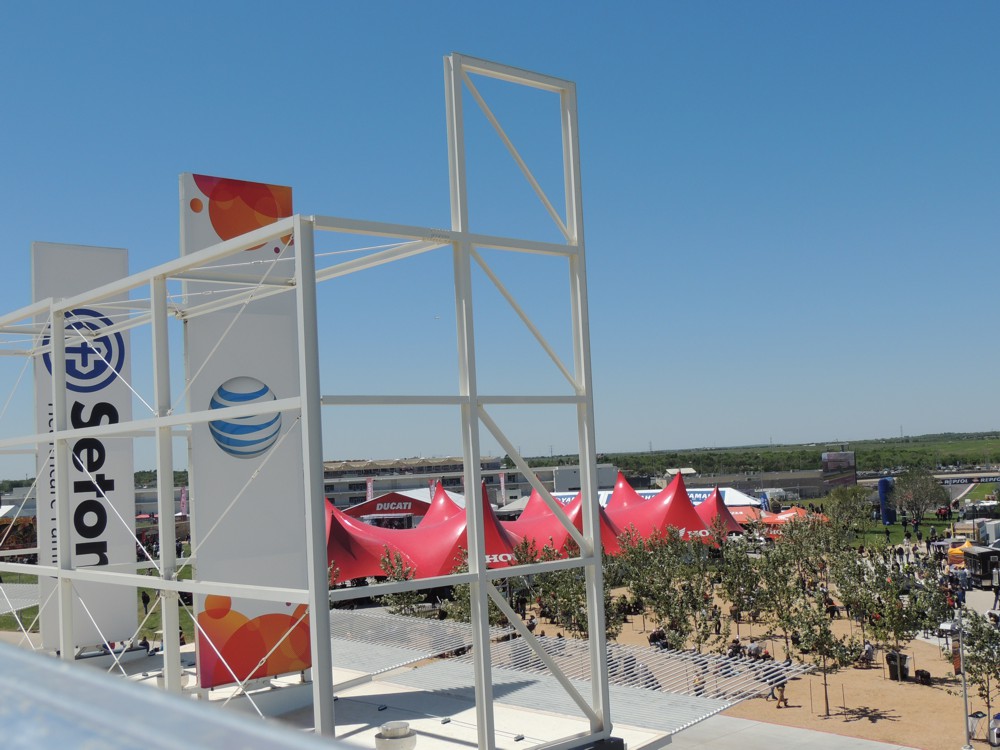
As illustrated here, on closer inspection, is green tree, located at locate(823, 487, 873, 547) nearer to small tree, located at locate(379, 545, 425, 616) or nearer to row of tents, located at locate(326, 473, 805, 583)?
row of tents, located at locate(326, 473, 805, 583)

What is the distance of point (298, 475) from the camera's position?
44.6 feet

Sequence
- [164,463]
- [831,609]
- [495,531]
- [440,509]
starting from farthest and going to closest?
[440,509] < [495,531] < [831,609] < [164,463]

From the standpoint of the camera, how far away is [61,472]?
1281cm

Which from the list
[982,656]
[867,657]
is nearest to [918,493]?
[867,657]

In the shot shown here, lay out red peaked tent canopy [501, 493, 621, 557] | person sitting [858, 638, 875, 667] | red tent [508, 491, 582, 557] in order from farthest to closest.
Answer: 1. red peaked tent canopy [501, 493, 621, 557]
2. red tent [508, 491, 582, 557]
3. person sitting [858, 638, 875, 667]

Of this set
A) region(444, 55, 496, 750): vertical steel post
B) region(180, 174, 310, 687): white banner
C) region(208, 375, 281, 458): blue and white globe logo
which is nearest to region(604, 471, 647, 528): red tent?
region(180, 174, 310, 687): white banner

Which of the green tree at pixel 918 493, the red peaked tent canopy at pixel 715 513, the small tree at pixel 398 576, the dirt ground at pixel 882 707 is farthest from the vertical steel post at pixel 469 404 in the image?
the green tree at pixel 918 493

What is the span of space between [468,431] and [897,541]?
45.6 meters

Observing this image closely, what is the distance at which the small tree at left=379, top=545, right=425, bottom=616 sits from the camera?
26336mm

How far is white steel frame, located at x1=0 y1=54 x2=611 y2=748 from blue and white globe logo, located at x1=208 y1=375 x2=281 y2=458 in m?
0.58

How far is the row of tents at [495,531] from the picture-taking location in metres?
28.1

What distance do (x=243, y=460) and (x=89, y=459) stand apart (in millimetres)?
5577

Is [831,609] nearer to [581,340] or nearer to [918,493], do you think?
[581,340]

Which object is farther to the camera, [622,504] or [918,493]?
[918,493]
